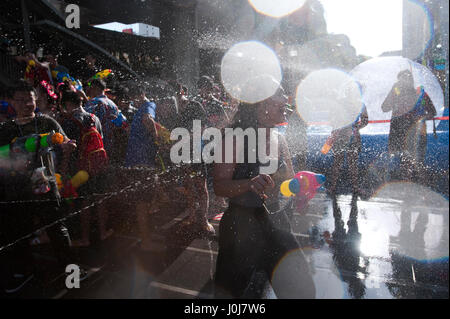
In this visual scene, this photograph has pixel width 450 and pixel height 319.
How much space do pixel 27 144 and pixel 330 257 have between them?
10.2ft

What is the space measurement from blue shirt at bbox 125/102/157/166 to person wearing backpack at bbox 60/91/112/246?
2.02 ft

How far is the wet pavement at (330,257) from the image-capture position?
2676 mm

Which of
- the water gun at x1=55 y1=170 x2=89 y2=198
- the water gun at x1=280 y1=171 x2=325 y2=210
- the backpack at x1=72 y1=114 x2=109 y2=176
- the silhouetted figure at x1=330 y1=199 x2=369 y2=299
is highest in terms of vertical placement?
the backpack at x1=72 y1=114 x2=109 y2=176

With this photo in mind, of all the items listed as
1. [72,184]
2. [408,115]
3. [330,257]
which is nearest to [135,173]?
[72,184]

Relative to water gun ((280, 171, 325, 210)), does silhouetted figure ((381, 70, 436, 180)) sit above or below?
above

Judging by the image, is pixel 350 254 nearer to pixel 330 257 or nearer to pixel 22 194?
pixel 330 257

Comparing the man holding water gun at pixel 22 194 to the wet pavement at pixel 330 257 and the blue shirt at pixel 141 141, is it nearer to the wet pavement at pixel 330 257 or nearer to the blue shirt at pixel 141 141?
the wet pavement at pixel 330 257

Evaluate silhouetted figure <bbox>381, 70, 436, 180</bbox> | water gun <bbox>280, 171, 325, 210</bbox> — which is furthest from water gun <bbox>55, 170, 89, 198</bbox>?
silhouetted figure <bbox>381, 70, 436, 180</bbox>

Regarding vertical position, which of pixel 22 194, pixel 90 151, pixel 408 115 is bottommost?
pixel 22 194

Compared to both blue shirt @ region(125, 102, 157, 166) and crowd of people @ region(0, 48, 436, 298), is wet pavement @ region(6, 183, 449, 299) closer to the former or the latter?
crowd of people @ region(0, 48, 436, 298)

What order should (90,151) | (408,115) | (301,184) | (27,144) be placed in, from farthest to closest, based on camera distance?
(408,115) < (90,151) < (27,144) < (301,184)

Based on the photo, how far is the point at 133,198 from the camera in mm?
5406

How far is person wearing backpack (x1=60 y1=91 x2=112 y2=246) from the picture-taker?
3205 mm

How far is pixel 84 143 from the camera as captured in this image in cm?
322
